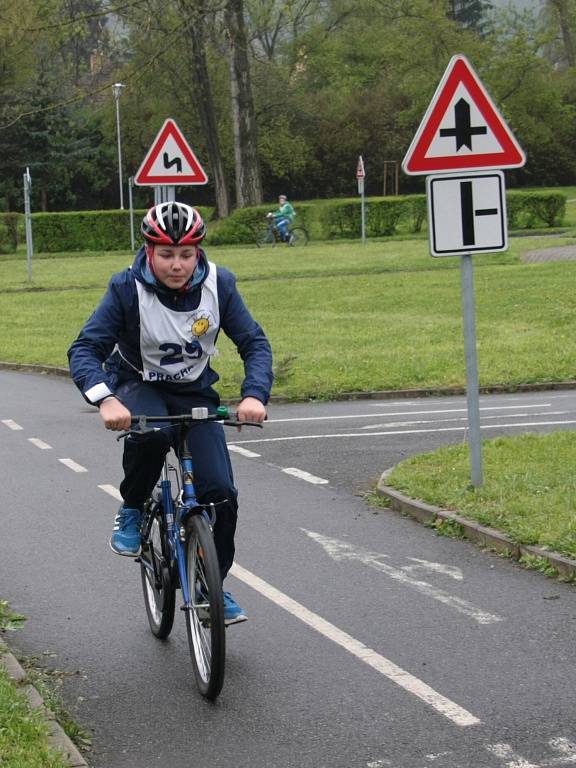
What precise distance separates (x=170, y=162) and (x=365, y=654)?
389 inches

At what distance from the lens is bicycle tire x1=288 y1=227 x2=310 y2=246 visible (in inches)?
1713

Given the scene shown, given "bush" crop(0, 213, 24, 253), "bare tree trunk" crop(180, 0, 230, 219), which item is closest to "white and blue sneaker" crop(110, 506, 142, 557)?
"bush" crop(0, 213, 24, 253)

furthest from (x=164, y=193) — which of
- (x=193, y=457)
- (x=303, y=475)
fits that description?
(x=193, y=457)

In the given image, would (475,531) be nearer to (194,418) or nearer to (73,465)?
(194,418)

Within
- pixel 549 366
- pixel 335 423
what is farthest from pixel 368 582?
pixel 549 366

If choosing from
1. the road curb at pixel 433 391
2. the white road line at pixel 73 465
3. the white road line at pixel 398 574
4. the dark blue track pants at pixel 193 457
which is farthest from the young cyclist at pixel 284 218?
the dark blue track pants at pixel 193 457

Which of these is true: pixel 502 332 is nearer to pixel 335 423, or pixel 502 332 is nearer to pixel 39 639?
pixel 335 423

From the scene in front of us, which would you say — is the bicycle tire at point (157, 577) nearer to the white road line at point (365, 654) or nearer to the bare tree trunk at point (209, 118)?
the white road line at point (365, 654)

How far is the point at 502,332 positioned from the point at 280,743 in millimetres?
16249

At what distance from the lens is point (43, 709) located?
497 cm

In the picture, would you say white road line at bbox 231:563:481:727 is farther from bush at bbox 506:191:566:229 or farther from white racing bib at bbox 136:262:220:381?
bush at bbox 506:191:566:229

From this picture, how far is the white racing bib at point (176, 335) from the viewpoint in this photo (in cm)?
553

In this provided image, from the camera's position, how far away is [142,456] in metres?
5.79

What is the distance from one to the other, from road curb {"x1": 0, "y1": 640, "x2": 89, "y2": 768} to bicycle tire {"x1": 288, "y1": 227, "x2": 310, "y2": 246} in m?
38.0
